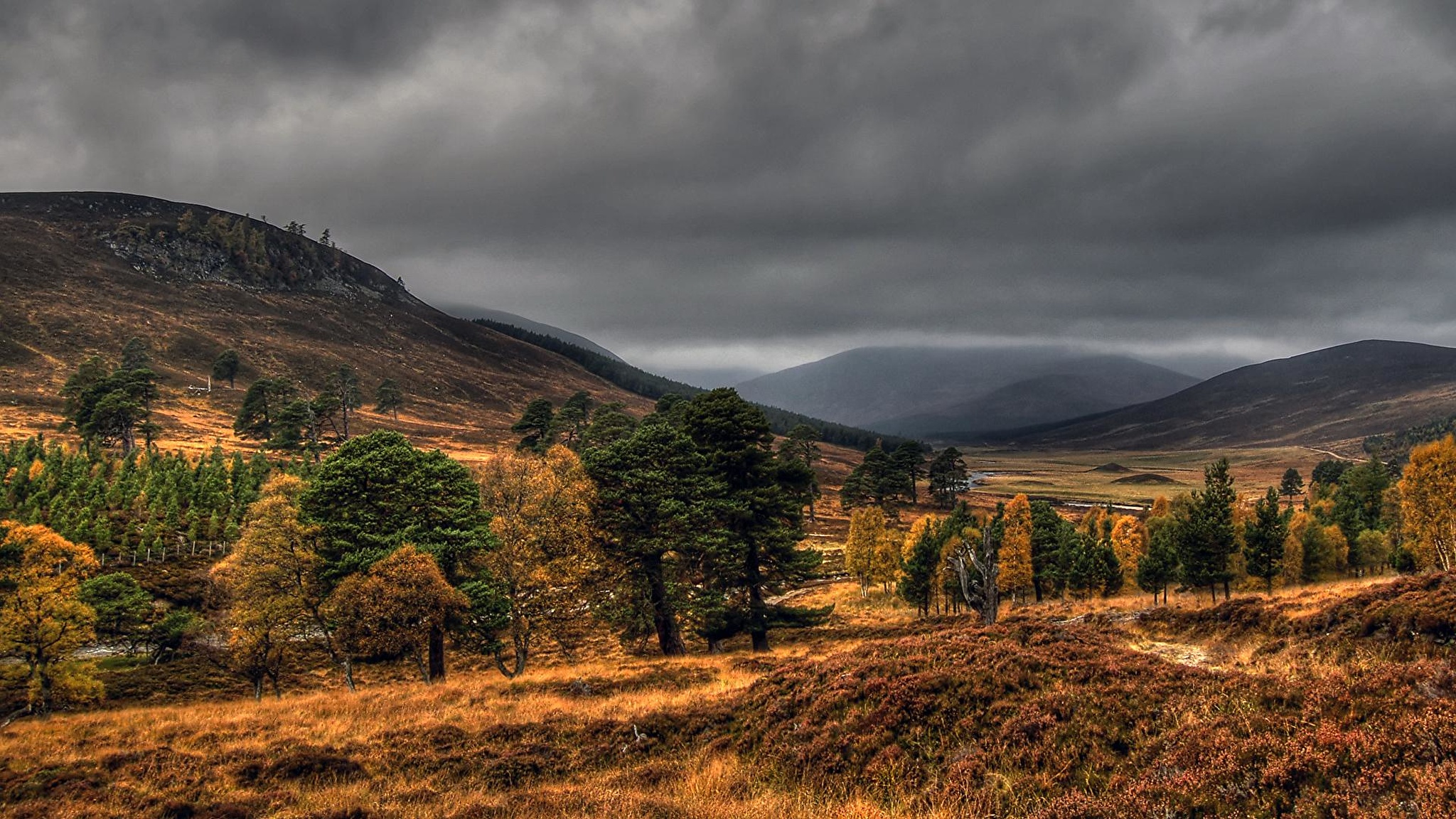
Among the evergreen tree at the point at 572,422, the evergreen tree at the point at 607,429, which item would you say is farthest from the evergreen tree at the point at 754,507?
the evergreen tree at the point at 572,422

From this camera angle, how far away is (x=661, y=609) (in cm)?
2872


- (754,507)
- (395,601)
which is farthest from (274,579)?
(754,507)

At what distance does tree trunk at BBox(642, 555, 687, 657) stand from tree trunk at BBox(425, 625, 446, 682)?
9.29 metres

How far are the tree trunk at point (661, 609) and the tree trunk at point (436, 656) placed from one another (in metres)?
9.29

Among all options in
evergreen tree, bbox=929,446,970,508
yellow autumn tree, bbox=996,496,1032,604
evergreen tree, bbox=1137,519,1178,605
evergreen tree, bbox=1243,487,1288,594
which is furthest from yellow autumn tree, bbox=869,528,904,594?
evergreen tree, bbox=929,446,970,508

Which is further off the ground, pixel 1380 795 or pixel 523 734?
pixel 1380 795

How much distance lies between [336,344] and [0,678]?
188m

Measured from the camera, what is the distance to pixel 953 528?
55.2 metres

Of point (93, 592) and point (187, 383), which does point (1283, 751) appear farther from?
point (187, 383)

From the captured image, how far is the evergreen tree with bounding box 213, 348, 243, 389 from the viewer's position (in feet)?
445

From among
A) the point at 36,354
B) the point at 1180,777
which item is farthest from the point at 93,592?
the point at 36,354

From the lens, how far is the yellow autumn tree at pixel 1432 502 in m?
42.8

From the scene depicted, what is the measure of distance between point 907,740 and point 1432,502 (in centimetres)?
5846

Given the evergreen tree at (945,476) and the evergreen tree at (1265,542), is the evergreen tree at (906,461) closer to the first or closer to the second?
the evergreen tree at (945,476)
